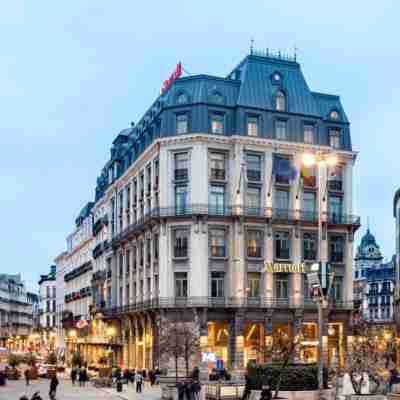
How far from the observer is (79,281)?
12488cm

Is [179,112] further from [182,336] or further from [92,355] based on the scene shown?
[92,355]

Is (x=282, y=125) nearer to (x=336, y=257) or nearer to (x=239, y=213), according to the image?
(x=239, y=213)

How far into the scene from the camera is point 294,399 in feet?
132

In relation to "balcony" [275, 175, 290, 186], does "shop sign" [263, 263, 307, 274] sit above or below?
below

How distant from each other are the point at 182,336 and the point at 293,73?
28.9 metres

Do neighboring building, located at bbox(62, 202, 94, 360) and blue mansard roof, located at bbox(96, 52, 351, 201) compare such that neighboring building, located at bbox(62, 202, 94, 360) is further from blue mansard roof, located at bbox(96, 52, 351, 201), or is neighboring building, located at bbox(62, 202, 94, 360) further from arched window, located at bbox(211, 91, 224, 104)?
arched window, located at bbox(211, 91, 224, 104)

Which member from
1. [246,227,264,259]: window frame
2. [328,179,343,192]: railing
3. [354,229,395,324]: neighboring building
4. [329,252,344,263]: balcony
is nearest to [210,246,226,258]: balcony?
[246,227,264,259]: window frame

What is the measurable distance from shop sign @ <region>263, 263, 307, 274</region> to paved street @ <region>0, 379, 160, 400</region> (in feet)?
48.0

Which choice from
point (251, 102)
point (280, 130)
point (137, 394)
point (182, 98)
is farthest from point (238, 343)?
point (182, 98)

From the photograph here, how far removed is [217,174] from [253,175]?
10.8ft

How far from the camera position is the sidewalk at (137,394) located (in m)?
50.9

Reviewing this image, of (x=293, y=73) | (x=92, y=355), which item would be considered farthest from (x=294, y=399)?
(x=92, y=355)

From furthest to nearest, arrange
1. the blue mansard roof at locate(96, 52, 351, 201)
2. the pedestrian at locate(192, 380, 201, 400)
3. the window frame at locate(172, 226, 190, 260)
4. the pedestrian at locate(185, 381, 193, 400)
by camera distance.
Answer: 1. the blue mansard roof at locate(96, 52, 351, 201)
2. the window frame at locate(172, 226, 190, 260)
3. the pedestrian at locate(192, 380, 201, 400)
4. the pedestrian at locate(185, 381, 193, 400)

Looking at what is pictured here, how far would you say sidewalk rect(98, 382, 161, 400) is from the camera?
5094 centimetres
